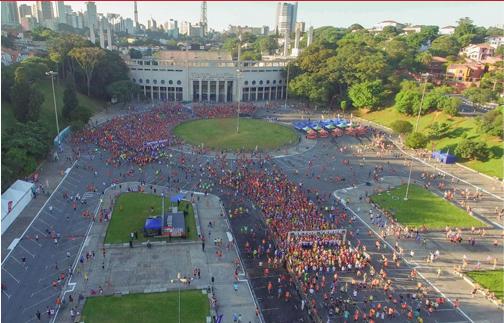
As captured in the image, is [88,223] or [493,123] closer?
[88,223]

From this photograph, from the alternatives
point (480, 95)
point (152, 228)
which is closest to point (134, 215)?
point (152, 228)

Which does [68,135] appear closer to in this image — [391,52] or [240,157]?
[240,157]

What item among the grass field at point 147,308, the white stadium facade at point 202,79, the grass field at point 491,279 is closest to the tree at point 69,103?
the white stadium facade at point 202,79

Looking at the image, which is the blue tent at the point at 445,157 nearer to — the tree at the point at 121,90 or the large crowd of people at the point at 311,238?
the large crowd of people at the point at 311,238

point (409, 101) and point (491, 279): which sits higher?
point (409, 101)

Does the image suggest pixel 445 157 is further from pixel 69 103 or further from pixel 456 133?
pixel 69 103

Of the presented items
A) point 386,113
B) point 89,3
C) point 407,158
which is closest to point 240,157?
point 407,158
